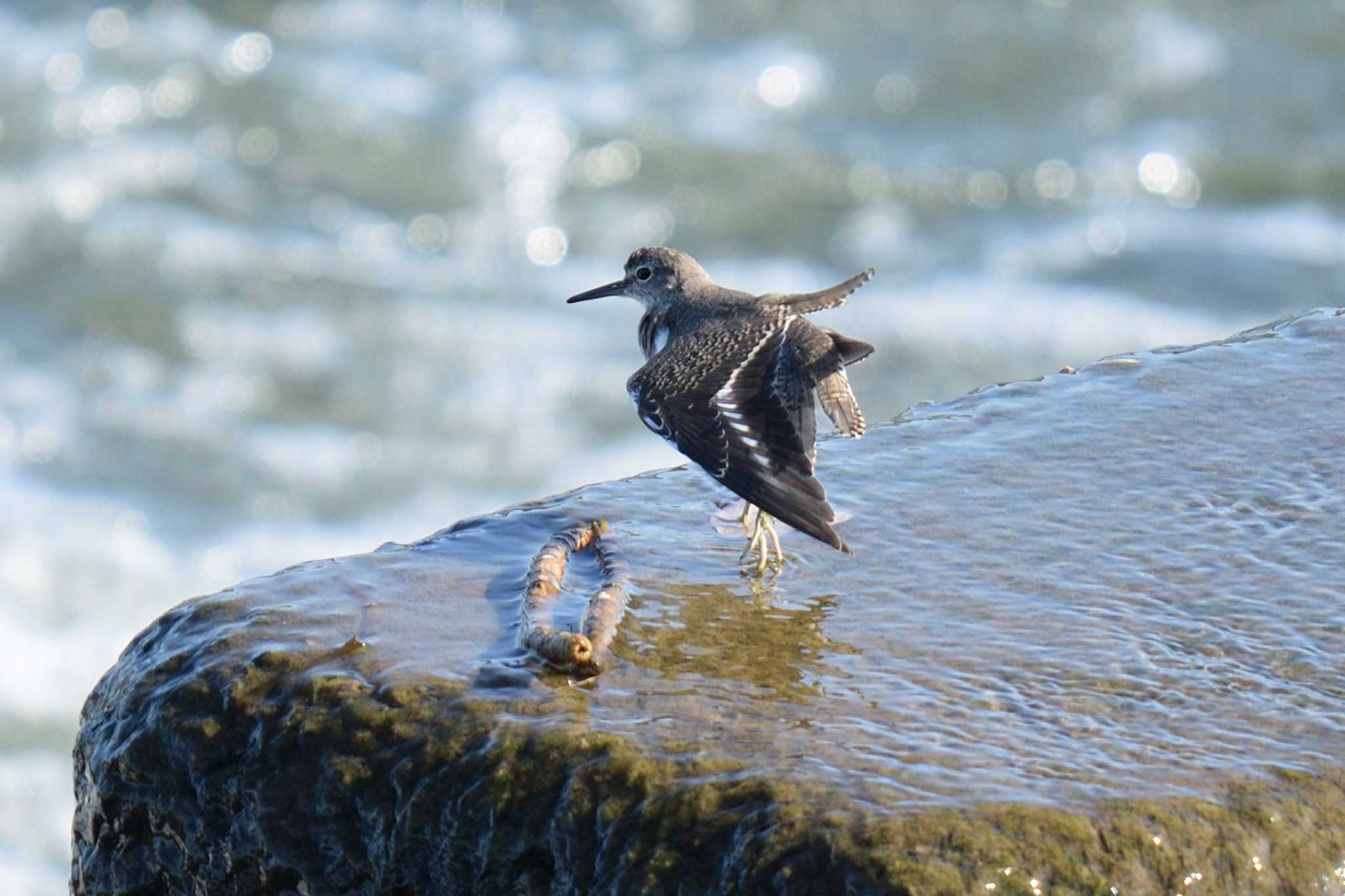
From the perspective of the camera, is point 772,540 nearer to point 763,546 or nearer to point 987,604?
point 763,546

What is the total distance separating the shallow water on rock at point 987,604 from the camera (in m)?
3.46

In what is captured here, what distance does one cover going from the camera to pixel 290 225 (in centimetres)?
1535

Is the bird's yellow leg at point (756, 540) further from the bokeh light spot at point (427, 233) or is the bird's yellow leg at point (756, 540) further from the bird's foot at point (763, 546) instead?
the bokeh light spot at point (427, 233)

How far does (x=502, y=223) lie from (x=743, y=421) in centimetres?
1133

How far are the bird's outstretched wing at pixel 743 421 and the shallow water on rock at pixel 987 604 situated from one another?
0.82ft

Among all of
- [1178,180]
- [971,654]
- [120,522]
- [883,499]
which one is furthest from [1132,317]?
[971,654]

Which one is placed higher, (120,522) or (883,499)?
(883,499)

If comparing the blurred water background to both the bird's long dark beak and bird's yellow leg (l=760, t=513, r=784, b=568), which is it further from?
bird's yellow leg (l=760, t=513, r=784, b=568)

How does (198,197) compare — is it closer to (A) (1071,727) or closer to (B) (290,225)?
(B) (290,225)

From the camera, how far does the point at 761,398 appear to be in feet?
16.0

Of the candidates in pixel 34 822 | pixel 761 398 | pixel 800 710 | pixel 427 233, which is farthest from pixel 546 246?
pixel 800 710

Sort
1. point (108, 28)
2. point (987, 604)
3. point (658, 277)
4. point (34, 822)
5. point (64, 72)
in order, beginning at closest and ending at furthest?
point (987, 604), point (658, 277), point (34, 822), point (64, 72), point (108, 28)

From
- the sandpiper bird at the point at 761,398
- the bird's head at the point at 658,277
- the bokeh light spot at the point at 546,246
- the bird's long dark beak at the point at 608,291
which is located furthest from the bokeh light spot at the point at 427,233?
the sandpiper bird at the point at 761,398

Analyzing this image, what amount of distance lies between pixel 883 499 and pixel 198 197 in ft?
39.1
